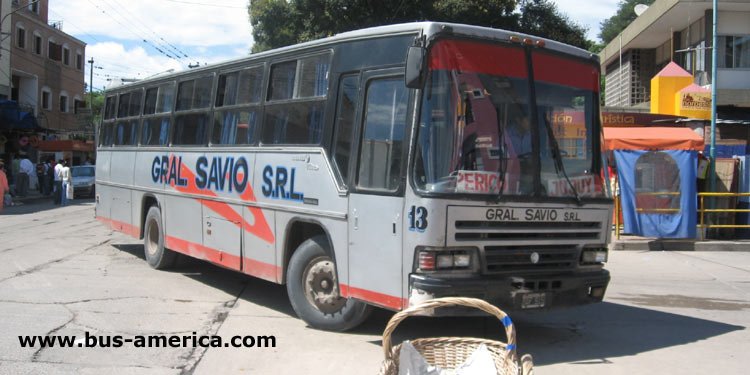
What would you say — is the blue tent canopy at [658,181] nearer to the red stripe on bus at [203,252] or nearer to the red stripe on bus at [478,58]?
the red stripe on bus at [203,252]

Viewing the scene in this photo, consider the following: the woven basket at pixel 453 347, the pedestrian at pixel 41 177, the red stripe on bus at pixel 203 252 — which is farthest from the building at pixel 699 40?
the pedestrian at pixel 41 177

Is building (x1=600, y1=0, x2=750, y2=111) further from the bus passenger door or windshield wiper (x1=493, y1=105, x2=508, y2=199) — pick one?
the bus passenger door

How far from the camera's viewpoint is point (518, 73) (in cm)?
673

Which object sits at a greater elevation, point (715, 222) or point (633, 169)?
point (633, 169)

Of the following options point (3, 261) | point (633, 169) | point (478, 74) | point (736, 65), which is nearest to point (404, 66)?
point (478, 74)

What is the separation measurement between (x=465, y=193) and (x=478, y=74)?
3.77 ft

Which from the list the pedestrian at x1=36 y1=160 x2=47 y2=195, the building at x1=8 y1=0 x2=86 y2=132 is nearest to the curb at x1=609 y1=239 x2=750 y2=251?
the pedestrian at x1=36 y1=160 x2=47 y2=195

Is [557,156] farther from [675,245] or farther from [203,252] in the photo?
[675,245]

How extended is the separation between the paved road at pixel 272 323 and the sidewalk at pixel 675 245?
11.1 ft

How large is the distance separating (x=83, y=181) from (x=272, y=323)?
28.7 meters

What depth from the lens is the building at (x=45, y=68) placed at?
1690 inches

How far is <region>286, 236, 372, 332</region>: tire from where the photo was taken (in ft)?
23.9

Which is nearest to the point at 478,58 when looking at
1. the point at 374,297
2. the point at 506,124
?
the point at 506,124

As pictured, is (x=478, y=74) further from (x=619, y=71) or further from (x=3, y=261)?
(x=619, y=71)
